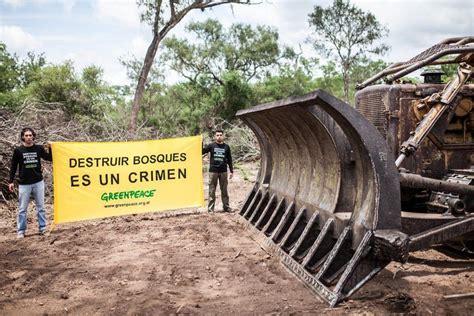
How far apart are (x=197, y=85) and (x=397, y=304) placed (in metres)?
30.9

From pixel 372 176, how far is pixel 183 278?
2.32 metres

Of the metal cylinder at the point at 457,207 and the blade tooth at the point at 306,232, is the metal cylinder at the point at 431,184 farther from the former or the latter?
the blade tooth at the point at 306,232

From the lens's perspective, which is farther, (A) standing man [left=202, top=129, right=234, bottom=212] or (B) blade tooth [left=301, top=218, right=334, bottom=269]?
(A) standing man [left=202, top=129, right=234, bottom=212]

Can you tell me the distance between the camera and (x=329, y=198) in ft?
17.5

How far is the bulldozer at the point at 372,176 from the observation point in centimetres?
423

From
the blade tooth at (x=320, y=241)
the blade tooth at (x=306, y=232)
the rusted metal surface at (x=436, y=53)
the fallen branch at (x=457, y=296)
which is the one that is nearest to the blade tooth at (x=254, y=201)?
the blade tooth at (x=306, y=232)

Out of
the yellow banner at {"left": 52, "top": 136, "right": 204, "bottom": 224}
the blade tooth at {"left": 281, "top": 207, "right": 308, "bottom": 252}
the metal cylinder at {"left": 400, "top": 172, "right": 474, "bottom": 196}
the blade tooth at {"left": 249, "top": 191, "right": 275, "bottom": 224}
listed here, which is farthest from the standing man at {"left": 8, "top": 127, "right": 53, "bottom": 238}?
the metal cylinder at {"left": 400, "top": 172, "right": 474, "bottom": 196}

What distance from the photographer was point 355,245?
4.54m

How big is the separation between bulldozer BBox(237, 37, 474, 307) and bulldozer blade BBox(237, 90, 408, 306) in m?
0.01

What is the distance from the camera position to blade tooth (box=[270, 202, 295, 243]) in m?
6.20

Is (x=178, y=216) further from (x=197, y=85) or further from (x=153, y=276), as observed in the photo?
(x=197, y=85)

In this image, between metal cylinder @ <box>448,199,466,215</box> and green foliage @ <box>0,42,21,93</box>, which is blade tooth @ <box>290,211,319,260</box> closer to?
metal cylinder @ <box>448,199,466,215</box>

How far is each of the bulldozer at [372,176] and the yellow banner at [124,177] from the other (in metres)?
2.65

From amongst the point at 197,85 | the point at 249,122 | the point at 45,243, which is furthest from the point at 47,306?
the point at 197,85
